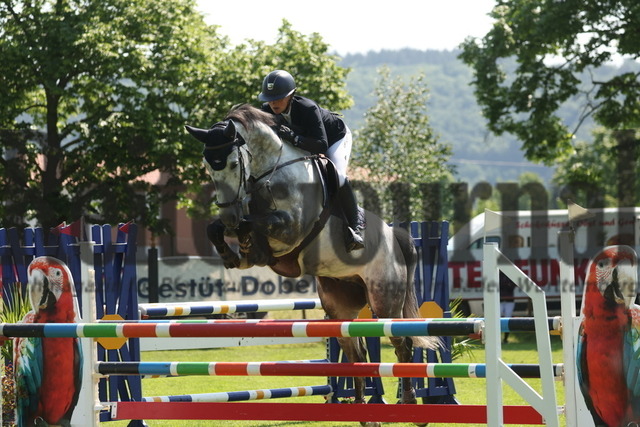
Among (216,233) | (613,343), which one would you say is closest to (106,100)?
(216,233)

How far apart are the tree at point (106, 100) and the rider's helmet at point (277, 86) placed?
14.3 m

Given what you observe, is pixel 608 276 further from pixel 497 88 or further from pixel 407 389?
pixel 497 88

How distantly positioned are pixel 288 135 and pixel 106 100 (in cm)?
1680

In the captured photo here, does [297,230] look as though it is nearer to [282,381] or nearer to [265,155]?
[265,155]

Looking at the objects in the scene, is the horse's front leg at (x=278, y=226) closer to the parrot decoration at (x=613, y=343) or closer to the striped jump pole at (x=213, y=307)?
the striped jump pole at (x=213, y=307)

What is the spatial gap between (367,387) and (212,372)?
2.57 m

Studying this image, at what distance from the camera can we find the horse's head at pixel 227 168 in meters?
5.01

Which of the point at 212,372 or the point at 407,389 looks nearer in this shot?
the point at 212,372

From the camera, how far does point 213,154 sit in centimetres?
507

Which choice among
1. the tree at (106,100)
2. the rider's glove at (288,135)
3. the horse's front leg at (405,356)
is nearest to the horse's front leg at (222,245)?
the rider's glove at (288,135)

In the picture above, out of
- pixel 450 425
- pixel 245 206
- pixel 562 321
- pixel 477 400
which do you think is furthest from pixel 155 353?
pixel 562 321

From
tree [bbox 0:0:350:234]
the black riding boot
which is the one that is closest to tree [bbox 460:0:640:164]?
tree [bbox 0:0:350:234]

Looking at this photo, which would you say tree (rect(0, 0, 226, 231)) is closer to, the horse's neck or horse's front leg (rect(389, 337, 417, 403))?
horse's front leg (rect(389, 337, 417, 403))

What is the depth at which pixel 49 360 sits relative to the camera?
187 inches
